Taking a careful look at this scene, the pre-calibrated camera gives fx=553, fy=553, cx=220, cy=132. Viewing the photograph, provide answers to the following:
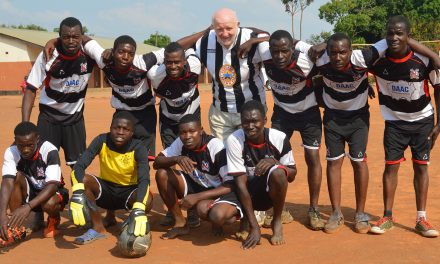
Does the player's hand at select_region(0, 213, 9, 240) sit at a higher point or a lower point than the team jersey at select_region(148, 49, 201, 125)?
lower

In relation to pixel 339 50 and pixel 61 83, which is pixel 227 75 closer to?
pixel 339 50

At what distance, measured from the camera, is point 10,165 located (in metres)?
5.65

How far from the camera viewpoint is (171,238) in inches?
225

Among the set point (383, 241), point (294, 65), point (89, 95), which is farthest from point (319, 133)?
A: point (89, 95)

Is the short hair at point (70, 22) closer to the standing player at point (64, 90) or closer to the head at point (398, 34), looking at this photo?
the standing player at point (64, 90)

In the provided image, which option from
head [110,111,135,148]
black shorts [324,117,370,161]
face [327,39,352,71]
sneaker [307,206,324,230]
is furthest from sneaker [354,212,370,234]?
head [110,111,135,148]

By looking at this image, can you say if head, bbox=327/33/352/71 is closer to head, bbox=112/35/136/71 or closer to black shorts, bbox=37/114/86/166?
head, bbox=112/35/136/71

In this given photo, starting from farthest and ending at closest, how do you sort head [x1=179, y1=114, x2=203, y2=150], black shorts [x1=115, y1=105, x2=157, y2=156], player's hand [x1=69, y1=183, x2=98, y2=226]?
black shorts [x1=115, y1=105, x2=157, y2=156] < head [x1=179, y1=114, x2=203, y2=150] < player's hand [x1=69, y1=183, x2=98, y2=226]

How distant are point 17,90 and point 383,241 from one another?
3374cm

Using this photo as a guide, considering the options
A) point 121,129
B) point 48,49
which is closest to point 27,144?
point 121,129

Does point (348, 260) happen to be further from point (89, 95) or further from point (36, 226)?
point (89, 95)

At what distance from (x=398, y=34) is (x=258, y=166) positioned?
1.87 metres

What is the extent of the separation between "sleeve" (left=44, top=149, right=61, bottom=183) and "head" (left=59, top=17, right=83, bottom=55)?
1184mm

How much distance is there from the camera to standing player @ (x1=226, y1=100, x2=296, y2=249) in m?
5.39
